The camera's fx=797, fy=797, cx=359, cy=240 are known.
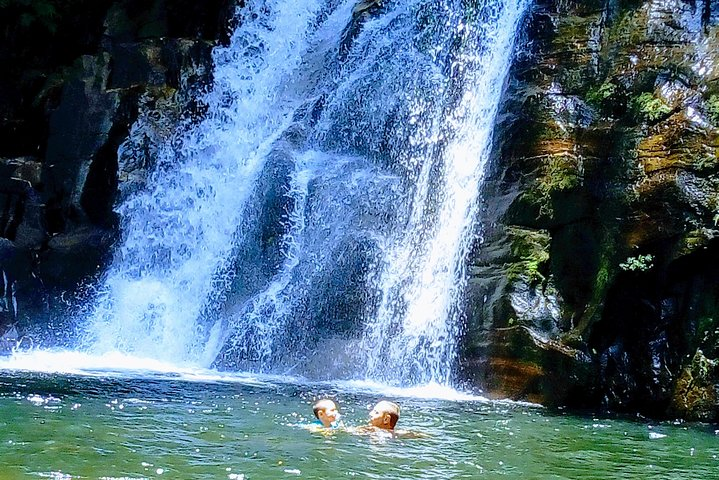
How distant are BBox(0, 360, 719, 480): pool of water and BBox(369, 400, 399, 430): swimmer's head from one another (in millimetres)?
138

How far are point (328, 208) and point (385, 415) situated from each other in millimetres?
8696

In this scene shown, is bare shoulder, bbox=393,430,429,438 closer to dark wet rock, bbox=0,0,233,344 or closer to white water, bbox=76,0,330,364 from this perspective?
white water, bbox=76,0,330,364

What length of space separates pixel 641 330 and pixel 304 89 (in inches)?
416

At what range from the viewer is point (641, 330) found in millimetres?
12273

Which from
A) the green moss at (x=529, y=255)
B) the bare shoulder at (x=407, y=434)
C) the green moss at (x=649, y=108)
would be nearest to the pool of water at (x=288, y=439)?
the bare shoulder at (x=407, y=434)

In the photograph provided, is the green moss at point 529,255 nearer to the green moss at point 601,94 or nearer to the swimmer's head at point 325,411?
the green moss at point 601,94

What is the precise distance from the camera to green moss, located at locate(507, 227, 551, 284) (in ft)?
41.4

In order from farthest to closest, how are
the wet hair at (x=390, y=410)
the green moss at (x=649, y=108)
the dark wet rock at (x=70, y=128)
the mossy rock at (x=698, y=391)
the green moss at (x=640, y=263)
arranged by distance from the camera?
the dark wet rock at (x=70, y=128) → the green moss at (x=649, y=108) → the green moss at (x=640, y=263) → the mossy rock at (x=698, y=391) → the wet hair at (x=390, y=410)

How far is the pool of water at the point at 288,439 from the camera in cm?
653

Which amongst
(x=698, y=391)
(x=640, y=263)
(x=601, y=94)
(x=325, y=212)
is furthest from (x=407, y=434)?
(x=325, y=212)

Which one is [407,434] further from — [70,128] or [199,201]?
[70,128]

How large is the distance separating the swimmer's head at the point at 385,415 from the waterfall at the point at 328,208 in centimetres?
515

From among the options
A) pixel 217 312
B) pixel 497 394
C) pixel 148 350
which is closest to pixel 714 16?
pixel 497 394

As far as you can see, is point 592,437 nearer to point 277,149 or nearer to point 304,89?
point 277,149
